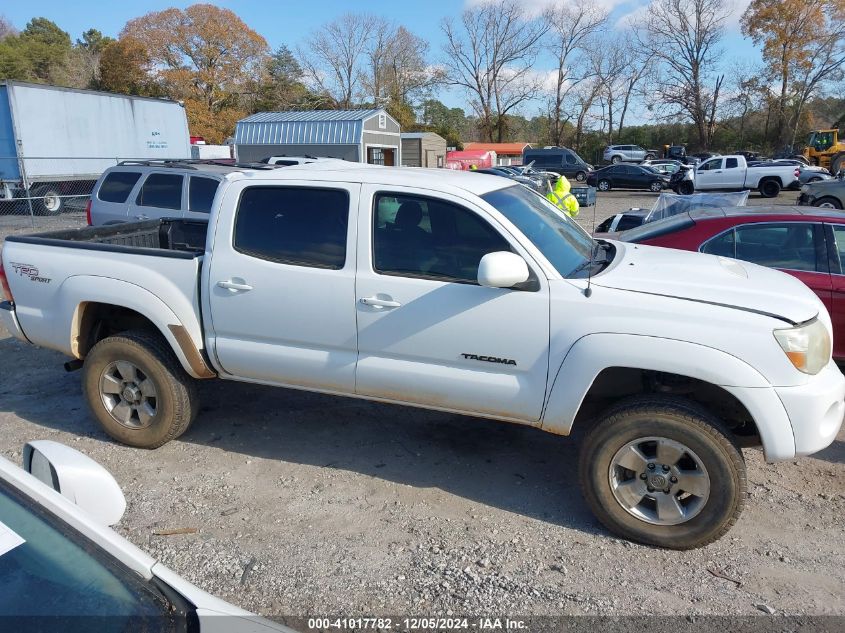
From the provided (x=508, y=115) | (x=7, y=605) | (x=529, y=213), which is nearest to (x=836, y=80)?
(x=508, y=115)

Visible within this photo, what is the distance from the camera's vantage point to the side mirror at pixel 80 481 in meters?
2.08

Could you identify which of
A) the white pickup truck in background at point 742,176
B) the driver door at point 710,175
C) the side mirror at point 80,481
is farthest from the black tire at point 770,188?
the side mirror at point 80,481

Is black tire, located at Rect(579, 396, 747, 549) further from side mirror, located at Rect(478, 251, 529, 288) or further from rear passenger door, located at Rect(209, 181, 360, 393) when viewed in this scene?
rear passenger door, located at Rect(209, 181, 360, 393)

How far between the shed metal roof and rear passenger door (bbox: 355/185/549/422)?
83.5 ft

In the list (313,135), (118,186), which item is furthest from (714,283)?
(313,135)

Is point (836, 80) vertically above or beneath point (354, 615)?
above

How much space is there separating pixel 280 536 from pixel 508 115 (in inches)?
2636

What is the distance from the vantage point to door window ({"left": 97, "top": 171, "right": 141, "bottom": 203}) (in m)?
10.3

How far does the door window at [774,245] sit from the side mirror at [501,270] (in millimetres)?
2883

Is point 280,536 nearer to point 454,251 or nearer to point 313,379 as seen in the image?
point 313,379

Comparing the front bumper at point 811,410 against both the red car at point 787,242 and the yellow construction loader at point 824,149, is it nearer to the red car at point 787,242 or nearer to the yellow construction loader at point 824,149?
the red car at point 787,242

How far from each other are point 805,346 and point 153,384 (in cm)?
393

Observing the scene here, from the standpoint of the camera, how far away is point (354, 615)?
302 cm

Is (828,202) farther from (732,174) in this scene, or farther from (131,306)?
(131,306)
